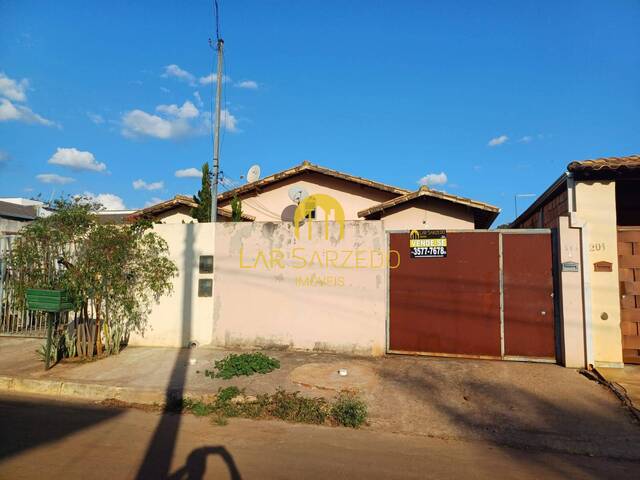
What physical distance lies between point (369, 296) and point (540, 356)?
9.95 feet

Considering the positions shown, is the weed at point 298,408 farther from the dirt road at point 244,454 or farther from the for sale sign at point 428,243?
the for sale sign at point 428,243

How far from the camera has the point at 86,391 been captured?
631cm

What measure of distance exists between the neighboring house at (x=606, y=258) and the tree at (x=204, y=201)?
10.2m

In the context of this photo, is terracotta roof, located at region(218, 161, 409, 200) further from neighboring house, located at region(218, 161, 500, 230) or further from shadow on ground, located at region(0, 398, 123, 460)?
shadow on ground, located at region(0, 398, 123, 460)

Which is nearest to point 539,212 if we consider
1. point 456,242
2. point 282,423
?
point 456,242

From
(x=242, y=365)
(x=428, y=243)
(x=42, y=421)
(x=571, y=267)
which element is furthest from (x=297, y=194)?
(x=42, y=421)

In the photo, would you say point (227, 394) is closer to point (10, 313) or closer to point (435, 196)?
point (10, 313)

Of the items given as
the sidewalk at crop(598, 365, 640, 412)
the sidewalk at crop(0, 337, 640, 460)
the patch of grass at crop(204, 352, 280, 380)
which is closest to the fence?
the sidewalk at crop(0, 337, 640, 460)

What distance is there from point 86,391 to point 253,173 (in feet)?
37.4

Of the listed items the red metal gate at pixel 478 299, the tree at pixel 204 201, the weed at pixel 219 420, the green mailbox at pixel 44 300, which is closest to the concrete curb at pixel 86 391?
the weed at pixel 219 420

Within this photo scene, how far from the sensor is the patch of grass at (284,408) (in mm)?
5246

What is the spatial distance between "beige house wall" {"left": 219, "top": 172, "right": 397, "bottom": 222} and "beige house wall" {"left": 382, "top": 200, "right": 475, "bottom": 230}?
1500 mm

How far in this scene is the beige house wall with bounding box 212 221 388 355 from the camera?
7828 mm

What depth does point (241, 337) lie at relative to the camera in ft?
27.0
